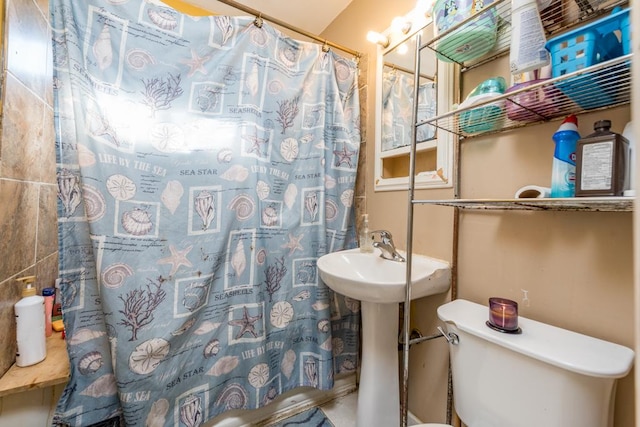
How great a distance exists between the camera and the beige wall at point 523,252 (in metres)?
0.67

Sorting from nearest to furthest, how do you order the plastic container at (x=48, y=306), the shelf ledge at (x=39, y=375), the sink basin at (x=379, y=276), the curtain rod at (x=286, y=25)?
1. the shelf ledge at (x=39, y=375)
2. the sink basin at (x=379, y=276)
3. the plastic container at (x=48, y=306)
4. the curtain rod at (x=286, y=25)

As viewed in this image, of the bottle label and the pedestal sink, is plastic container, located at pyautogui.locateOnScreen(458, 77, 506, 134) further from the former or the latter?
the pedestal sink

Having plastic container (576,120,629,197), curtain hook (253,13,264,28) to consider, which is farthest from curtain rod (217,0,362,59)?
plastic container (576,120,629,197)

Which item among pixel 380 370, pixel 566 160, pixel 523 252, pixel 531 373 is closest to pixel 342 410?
pixel 380 370

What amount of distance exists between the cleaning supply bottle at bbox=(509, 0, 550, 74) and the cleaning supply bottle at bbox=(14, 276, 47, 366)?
5.46 ft

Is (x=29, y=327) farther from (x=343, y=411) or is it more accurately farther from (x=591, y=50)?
(x=591, y=50)

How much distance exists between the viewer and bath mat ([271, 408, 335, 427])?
4.18ft

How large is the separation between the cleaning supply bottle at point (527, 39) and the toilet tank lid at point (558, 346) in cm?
71

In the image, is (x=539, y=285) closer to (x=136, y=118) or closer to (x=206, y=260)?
(x=206, y=260)

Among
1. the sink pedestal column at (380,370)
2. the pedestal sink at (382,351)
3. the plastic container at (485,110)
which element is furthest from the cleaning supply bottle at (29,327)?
the plastic container at (485,110)

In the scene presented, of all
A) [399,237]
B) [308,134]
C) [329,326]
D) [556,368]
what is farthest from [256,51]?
[556,368]

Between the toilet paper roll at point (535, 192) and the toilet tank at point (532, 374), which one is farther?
the toilet paper roll at point (535, 192)

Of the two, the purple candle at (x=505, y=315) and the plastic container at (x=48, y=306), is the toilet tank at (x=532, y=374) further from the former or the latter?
the plastic container at (x=48, y=306)

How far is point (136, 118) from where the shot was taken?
1.01 m
